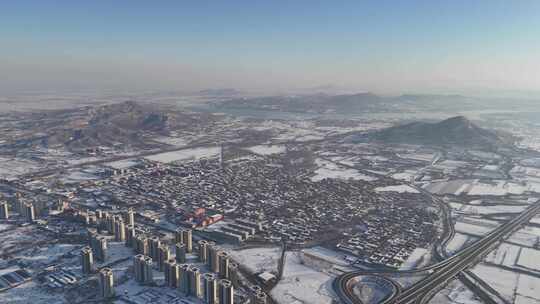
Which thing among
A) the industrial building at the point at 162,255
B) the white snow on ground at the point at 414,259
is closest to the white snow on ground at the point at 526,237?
the white snow on ground at the point at 414,259

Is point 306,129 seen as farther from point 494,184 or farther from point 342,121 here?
point 494,184

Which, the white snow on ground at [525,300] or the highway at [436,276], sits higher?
the highway at [436,276]

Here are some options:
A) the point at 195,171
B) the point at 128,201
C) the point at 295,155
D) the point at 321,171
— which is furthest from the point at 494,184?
the point at 128,201

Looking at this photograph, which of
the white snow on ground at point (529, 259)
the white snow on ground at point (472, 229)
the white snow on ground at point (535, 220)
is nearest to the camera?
the white snow on ground at point (529, 259)

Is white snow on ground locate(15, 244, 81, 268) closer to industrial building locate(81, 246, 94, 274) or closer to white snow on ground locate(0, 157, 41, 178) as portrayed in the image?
industrial building locate(81, 246, 94, 274)

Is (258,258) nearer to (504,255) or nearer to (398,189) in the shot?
(504,255)

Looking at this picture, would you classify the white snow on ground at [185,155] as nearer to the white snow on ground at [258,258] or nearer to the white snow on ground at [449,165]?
the white snow on ground at [258,258]
